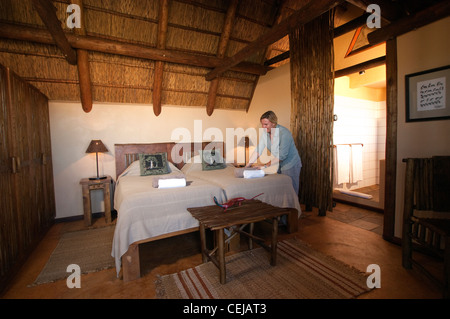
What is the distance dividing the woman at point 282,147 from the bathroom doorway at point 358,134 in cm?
169

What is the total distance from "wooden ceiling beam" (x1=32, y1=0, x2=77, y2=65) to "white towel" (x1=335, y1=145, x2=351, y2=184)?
15.0 feet

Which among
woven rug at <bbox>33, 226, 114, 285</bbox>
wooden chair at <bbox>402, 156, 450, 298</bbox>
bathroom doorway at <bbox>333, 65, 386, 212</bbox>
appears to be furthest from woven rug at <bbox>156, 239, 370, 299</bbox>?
bathroom doorway at <bbox>333, 65, 386, 212</bbox>

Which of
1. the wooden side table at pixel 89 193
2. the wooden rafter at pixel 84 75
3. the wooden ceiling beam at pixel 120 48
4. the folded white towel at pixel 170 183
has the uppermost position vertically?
the wooden ceiling beam at pixel 120 48

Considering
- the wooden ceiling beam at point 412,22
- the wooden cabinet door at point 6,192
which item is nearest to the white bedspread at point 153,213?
the wooden cabinet door at point 6,192

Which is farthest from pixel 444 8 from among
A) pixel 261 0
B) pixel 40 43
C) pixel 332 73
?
pixel 40 43

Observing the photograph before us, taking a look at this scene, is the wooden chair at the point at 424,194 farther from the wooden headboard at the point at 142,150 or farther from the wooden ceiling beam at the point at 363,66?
the wooden headboard at the point at 142,150

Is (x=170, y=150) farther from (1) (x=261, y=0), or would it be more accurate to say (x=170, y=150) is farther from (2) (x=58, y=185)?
(1) (x=261, y=0)

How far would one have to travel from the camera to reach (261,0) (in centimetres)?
390

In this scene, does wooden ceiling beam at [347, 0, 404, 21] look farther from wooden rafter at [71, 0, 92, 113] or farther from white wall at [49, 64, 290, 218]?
wooden rafter at [71, 0, 92, 113]

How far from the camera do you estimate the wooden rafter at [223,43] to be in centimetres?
363

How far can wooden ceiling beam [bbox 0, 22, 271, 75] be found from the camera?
8.86 ft

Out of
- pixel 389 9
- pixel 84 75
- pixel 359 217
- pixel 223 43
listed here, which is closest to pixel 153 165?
Result: pixel 84 75

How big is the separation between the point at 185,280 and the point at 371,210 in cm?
333

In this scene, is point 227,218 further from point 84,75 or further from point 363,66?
point 363,66
